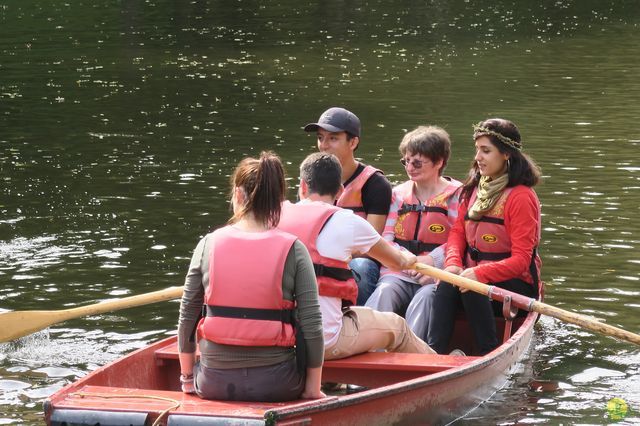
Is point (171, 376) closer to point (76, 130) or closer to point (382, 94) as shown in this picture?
point (76, 130)

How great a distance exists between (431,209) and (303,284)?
2779mm

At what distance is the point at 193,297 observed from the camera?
246 inches

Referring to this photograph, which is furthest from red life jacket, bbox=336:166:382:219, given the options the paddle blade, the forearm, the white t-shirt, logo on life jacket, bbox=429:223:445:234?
the forearm

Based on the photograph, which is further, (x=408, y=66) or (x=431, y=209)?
(x=408, y=66)

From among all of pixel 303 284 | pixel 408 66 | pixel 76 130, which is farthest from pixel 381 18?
pixel 303 284

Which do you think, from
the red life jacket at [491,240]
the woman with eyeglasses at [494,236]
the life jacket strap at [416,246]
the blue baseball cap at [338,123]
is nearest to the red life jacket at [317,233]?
the woman with eyeglasses at [494,236]

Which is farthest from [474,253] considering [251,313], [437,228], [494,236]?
[251,313]

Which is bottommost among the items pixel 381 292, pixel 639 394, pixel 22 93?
pixel 639 394

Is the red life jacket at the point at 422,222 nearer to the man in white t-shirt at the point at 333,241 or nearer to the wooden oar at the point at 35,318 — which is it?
the man in white t-shirt at the point at 333,241

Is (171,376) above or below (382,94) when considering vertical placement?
below

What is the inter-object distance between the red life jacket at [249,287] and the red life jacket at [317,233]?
578 millimetres

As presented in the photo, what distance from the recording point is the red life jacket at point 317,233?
6.64m

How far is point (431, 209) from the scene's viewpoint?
28.6ft

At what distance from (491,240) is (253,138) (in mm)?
9345
